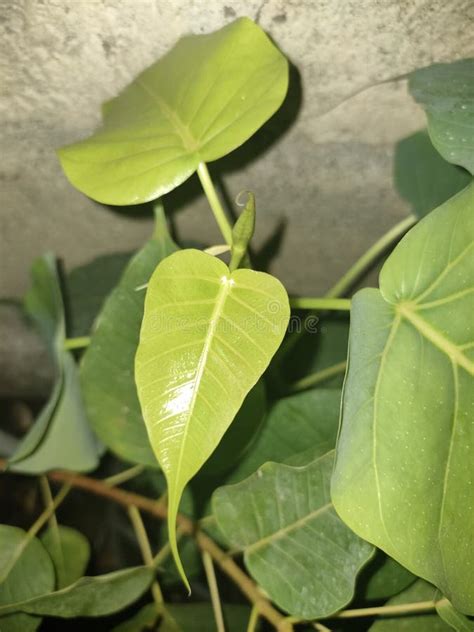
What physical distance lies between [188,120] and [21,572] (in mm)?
638

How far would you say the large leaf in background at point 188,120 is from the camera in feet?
2.33

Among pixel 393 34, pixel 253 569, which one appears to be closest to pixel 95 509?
pixel 253 569

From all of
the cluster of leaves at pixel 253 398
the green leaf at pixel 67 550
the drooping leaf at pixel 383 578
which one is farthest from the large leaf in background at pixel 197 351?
the green leaf at pixel 67 550

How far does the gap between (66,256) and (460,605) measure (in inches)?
31.7

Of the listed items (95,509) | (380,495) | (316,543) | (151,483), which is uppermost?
(380,495)

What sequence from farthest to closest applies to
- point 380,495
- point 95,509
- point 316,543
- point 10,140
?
1. point 95,509
2. point 10,140
3. point 316,543
4. point 380,495

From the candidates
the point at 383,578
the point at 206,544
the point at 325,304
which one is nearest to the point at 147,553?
the point at 206,544

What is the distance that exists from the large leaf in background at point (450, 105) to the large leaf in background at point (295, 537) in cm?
37

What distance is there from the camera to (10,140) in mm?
844

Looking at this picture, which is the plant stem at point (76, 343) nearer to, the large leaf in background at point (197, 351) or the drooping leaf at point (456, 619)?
the large leaf in background at point (197, 351)

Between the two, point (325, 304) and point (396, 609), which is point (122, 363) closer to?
point (325, 304)

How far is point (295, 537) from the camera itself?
2.38 ft

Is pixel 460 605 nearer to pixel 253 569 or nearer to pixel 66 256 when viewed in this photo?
pixel 253 569

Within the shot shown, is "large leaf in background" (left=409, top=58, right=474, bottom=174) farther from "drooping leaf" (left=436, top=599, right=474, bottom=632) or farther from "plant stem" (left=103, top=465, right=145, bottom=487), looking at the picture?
"plant stem" (left=103, top=465, right=145, bottom=487)
